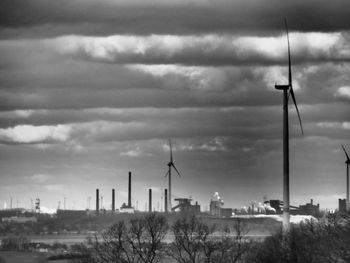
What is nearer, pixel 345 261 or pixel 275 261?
pixel 345 261

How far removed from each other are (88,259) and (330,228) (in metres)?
41.9

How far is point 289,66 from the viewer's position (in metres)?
157

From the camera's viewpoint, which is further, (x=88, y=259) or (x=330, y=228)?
(x=330, y=228)

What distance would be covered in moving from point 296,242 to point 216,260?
1293cm

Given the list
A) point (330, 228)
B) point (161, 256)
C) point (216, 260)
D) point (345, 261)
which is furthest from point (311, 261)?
point (330, 228)

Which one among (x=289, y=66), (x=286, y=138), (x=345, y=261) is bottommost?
(x=345, y=261)

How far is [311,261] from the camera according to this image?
5679 inches

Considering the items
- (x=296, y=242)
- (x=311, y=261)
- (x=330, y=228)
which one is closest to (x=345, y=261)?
(x=311, y=261)

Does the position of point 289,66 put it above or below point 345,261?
above

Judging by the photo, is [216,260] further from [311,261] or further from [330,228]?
[330,228]

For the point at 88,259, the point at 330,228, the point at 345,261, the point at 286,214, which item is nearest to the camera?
the point at 345,261

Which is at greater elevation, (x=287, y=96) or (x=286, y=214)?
(x=287, y=96)

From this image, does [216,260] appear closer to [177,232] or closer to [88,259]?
[88,259]

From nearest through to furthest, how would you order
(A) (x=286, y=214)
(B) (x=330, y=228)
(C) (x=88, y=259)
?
(A) (x=286, y=214) < (C) (x=88, y=259) < (B) (x=330, y=228)
